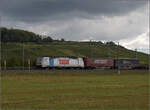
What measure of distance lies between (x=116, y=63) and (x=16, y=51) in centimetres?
6824

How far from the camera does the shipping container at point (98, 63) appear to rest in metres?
90.2

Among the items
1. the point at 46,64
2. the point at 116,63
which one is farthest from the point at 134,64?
the point at 46,64

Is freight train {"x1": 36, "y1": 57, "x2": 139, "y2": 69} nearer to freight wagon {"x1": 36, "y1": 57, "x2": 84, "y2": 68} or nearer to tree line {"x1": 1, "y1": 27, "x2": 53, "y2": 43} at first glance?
freight wagon {"x1": 36, "y1": 57, "x2": 84, "y2": 68}

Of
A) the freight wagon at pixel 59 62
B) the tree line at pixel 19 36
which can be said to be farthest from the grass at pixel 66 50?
the freight wagon at pixel 59 62

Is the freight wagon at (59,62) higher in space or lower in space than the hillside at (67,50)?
lower

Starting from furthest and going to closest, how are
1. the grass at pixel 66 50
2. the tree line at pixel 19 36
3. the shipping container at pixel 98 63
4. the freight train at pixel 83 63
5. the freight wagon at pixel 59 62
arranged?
the tree line at pixel 19 36 < the grass at pixel 66 50 < the shipping container at pixel 98 63 < the freight train at pixel 83 63 < the freight wagon at pixel 59 62

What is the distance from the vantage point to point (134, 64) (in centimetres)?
9500

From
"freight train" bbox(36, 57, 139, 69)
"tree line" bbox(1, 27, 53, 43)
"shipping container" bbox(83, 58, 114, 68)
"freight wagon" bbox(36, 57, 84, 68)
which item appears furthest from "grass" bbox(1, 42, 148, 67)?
"freight wagon" bbox(36, 57, 84, 68)

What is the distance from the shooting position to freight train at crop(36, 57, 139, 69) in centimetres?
8606

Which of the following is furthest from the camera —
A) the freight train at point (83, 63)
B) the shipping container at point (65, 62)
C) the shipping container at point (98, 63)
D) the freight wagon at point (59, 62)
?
the shipping container at point (98, 63)

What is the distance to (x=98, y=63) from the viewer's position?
91438mm

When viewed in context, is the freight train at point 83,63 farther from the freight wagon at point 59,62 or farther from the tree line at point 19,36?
the tree line at point 19,36

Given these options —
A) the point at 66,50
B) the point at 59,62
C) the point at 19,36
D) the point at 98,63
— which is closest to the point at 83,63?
the point at 98,63

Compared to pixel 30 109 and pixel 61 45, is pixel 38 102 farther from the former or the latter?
pixel 61 45
